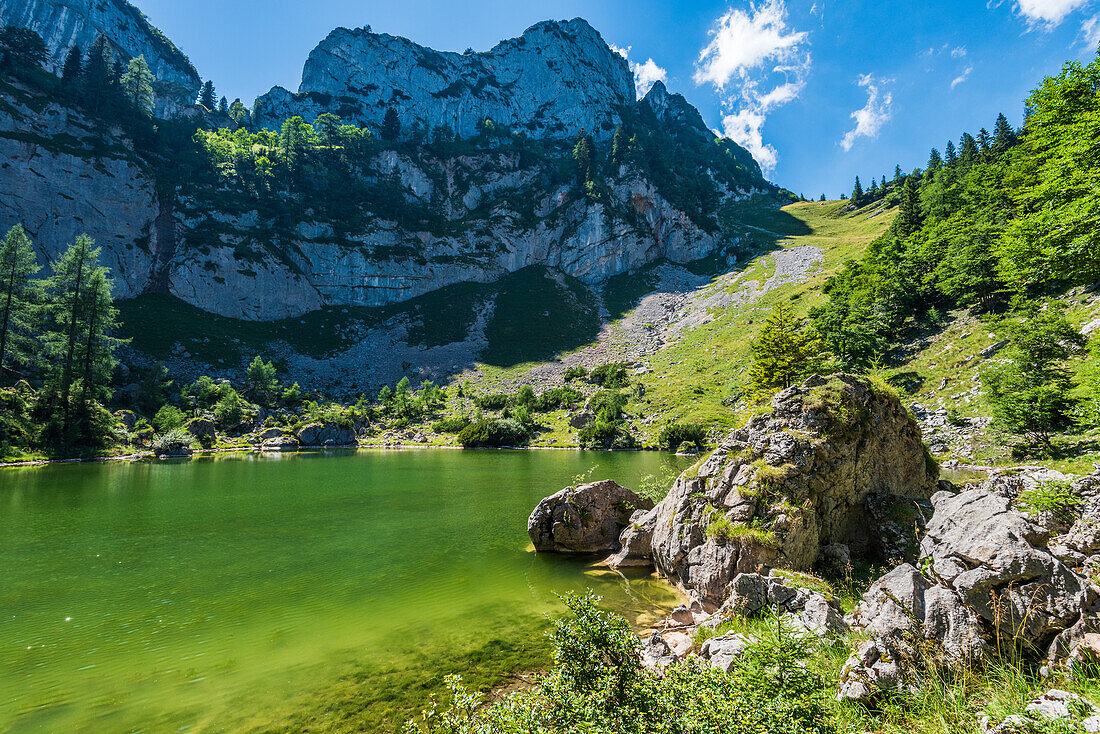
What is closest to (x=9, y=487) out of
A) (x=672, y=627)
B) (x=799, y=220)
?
(x=672, y=627)

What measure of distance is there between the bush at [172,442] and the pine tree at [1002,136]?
12527 cm

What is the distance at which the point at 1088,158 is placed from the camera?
10.2 meters

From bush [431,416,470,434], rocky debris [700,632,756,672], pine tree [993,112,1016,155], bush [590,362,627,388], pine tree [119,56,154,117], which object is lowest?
rocky debris [700,632,756,672]

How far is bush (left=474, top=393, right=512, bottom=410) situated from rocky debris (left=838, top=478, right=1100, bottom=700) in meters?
71.6

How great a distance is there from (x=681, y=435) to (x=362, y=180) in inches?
5509

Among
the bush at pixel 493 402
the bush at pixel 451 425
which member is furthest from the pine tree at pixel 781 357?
the bush at pixel 493 402

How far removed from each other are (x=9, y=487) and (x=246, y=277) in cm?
9073

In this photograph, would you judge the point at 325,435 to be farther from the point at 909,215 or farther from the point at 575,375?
the point at 909,215

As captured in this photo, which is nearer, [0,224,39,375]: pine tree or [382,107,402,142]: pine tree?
[0,224,39,375]: pine tree

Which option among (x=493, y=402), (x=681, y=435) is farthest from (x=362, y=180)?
(x=681, y=435)

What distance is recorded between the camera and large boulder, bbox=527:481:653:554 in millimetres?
16875

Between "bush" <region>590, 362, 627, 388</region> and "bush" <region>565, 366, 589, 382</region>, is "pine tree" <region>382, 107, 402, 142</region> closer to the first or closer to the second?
"bush" <region>565, 366, 589, 382</region>

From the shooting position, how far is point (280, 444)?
62656 millimetres

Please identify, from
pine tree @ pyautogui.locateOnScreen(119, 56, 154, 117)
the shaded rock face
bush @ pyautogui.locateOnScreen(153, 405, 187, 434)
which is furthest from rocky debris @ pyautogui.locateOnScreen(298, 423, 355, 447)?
pine tree @ pyautogui.locateOnScreen(119, 56, 154, 117)
